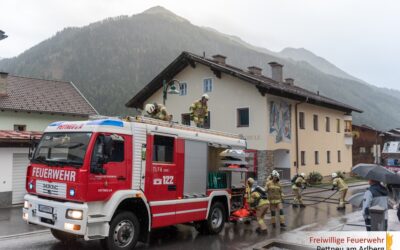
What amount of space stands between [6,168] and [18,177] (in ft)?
2.32

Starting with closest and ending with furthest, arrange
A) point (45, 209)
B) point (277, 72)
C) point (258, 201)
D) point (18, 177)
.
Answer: point (45, 209)
point (258, 201)
point (18, 177)
point (277, 72)

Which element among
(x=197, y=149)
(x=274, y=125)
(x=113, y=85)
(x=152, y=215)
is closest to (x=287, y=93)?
(x=274, y=125)

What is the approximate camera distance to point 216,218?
431 inches

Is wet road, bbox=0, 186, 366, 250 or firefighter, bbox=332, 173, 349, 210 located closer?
wet road, bbox=0, 186, 366, 250

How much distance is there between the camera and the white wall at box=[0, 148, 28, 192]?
1501 centimetres

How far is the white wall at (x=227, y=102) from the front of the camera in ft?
80.8

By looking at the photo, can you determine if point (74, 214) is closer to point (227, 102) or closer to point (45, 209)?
point (45, 209)

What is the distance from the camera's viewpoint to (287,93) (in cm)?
2584

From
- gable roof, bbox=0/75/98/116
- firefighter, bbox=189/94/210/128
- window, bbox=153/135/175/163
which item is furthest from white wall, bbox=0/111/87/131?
window, bbox=153/135/175/163

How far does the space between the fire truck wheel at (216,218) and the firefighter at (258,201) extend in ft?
3.43

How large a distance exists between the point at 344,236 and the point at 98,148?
4703 millimetres

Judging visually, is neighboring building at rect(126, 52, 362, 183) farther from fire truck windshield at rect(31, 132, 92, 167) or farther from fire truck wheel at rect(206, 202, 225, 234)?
fire truck windshield at rect(31, 132, 92, 167)

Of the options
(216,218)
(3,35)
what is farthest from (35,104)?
(216,218)

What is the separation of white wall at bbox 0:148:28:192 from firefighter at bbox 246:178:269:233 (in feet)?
30.5
